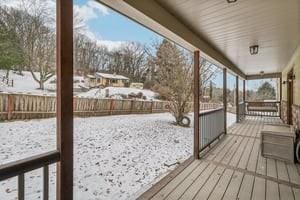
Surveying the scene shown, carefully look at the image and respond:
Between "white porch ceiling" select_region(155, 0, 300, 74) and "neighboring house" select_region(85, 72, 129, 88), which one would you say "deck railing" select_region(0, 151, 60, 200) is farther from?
"neighboring house" select_region(85, 72, 129, 88)

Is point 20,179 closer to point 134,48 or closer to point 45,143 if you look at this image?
point 45,143

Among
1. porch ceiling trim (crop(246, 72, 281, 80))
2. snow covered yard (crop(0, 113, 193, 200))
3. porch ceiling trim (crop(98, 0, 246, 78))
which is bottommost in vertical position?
snow covered yard (crop(0, 113, 193, 200))

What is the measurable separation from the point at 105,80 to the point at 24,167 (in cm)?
656

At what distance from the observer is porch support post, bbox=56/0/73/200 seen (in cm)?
144

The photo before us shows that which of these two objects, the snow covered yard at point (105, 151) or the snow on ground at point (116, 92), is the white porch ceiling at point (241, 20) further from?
the snow on ground at point (116, 92)

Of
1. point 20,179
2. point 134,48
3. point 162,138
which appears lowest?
point 162,138

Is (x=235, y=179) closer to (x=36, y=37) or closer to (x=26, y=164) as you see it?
(x=26, y=164)

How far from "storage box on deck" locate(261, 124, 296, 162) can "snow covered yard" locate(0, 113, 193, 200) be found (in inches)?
68.9

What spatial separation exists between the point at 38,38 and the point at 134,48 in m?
6.77

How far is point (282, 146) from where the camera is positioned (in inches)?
154

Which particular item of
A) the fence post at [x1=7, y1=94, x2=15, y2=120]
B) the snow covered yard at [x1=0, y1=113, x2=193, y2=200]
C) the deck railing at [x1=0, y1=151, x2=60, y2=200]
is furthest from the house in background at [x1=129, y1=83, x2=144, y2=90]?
the deck railing at [x1=0, y1=151, x2=60, y2=200]

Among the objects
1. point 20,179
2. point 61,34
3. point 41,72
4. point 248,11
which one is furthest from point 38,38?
point 248,11

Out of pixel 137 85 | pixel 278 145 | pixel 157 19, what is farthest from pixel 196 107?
pixel 137 85

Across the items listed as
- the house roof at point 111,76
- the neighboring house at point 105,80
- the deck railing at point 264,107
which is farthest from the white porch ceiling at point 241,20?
the deck railing at point 264,107
